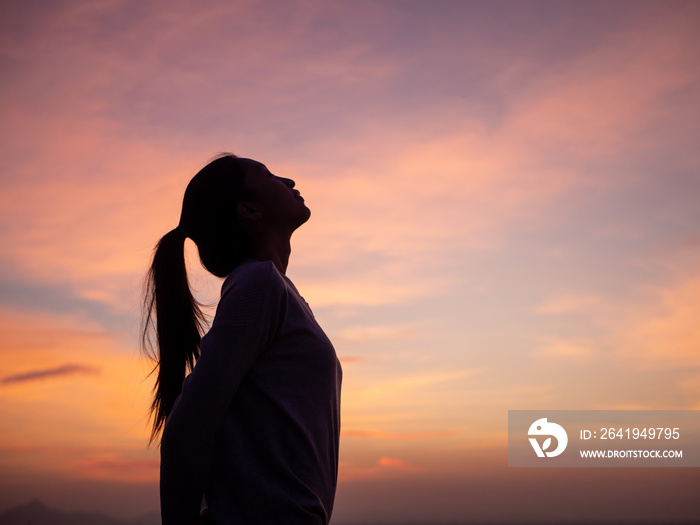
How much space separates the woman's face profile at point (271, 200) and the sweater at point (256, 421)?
1.86ft

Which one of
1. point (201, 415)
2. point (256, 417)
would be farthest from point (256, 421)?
point (201, 415)

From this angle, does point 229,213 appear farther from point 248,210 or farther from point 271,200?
point 271,200

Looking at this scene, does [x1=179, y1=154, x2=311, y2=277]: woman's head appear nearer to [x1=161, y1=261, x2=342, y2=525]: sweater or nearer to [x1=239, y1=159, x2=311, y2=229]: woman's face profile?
[x1=239, y1=159, x2=311, y2=229]: woman's face profile

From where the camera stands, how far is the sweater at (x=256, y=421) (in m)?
1.86

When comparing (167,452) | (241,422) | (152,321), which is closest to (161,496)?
(167,452)

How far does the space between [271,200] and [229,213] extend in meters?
0.20

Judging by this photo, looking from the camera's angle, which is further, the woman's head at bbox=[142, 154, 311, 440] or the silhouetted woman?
the woman's head at bbox=[142, 154, 311, 440]

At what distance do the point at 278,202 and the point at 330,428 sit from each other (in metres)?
1.08

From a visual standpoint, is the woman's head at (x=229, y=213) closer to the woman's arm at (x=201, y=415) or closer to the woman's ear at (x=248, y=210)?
the woman's ear at (x=248, y=210)

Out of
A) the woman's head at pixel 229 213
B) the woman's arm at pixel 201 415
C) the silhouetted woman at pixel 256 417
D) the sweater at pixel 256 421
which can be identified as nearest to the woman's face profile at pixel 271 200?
the woman's head at pixel 229 213

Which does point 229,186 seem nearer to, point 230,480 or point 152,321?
point 152,321

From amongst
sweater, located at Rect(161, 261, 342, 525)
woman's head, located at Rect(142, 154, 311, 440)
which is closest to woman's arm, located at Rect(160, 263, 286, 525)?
sweater, located at Rect(161, 261, 342, 525)

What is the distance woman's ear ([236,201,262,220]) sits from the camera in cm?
264

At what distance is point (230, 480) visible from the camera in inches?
74.7
